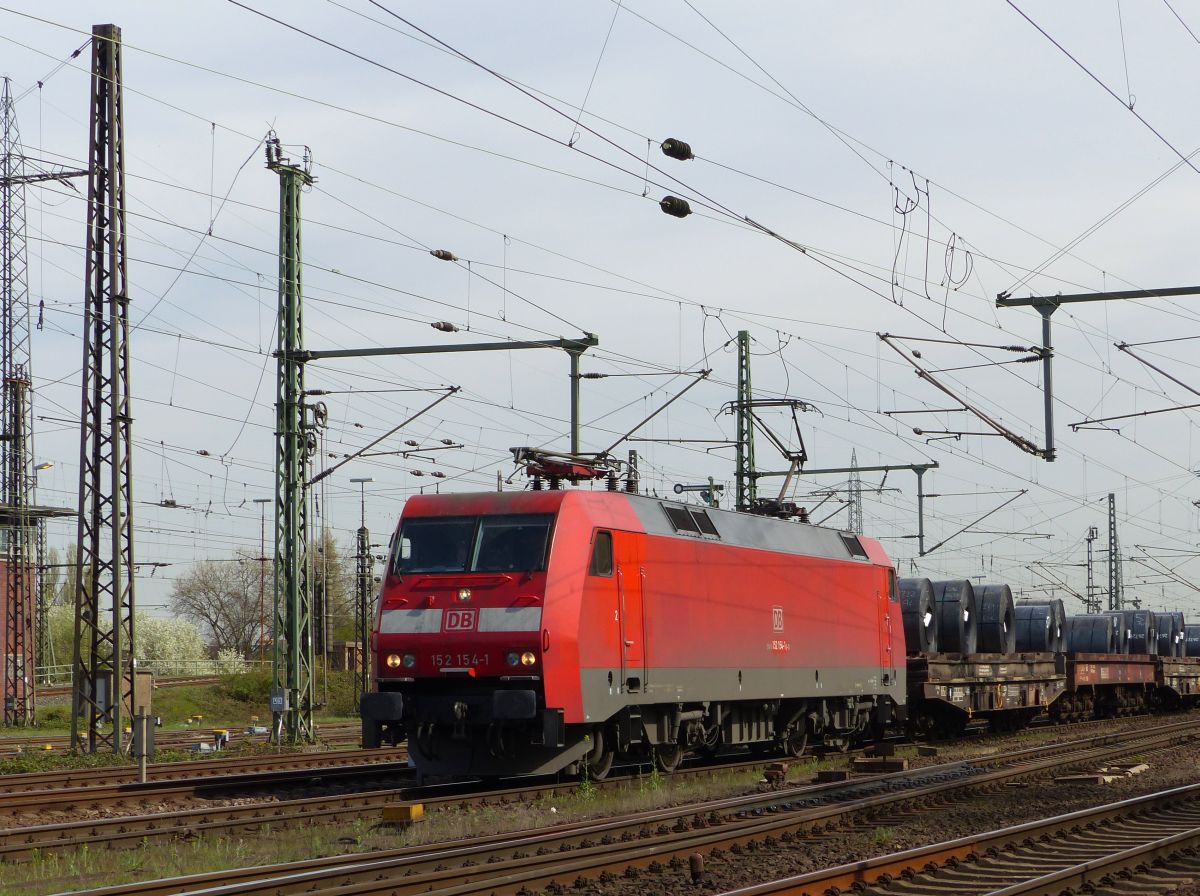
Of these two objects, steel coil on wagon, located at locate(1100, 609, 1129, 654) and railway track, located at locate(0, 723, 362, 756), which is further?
steel coil on wagon, located at locate(1100, 609, 1129, 654)

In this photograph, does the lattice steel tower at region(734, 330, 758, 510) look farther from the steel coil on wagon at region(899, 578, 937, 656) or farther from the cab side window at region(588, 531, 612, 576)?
the cab side window at region(588, 531, 612, 576)

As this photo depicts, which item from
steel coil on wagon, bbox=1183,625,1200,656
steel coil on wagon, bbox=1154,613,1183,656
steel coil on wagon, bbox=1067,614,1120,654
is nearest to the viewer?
steel coil on wagon, bbox=1067,614,1120,654

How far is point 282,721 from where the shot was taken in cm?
2667

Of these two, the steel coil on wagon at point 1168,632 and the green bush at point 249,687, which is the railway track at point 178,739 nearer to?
the green bush at point 249,687

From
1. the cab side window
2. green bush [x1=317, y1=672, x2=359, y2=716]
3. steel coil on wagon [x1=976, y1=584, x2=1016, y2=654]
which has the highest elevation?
the cab side window

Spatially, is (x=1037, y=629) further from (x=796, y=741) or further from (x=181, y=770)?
(x=181, y=770)

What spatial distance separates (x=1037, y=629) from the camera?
34156mm

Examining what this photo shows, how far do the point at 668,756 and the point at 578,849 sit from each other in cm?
757

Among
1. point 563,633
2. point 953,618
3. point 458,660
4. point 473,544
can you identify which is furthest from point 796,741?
point 458,660

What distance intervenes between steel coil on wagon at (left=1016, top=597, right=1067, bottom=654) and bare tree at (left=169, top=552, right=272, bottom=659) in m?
73.1

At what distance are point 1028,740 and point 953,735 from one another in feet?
7.10

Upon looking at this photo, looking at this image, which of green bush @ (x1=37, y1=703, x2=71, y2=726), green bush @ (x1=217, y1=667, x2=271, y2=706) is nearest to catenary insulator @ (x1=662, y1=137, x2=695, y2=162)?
green bush @ (x1=37, y1=703, x2=71, y2=726)

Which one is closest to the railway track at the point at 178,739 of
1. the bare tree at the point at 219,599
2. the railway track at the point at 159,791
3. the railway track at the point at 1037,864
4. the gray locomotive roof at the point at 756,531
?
the railway track at the point at 159,791

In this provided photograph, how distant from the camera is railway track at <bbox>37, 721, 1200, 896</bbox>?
10.4 metres
